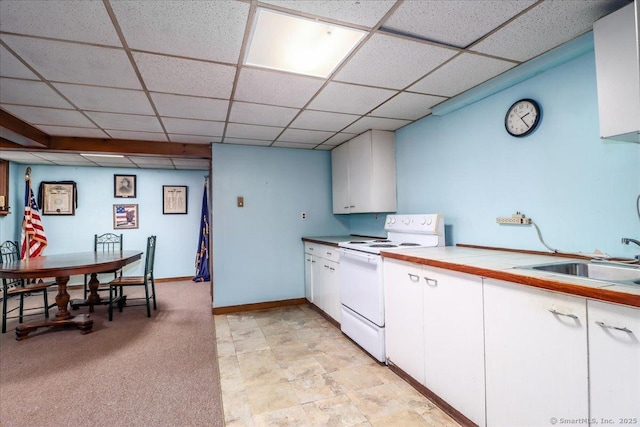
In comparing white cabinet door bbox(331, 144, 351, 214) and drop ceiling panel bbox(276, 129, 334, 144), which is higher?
drop ceiling panel bbox(276, 129, 334, 144)

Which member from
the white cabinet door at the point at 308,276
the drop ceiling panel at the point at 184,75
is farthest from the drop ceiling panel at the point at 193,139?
the white cabinet door at the point at 308,276

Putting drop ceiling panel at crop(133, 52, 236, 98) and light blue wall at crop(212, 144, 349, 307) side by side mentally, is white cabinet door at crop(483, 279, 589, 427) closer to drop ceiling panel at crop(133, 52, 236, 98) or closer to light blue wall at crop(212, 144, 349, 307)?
drop ceiling panel at crop(133, 52, 236, 98)

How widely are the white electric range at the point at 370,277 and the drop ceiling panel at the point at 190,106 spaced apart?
→ 1708 millimetres

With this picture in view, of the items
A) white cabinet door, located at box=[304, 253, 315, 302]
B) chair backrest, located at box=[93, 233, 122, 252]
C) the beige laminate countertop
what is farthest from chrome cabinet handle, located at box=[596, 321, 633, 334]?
chair backrest, located at box=[93, 233, 122, 252]

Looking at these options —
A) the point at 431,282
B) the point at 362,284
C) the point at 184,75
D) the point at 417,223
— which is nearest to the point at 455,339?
the point at 431,282

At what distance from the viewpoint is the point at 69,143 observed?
3629 millimetres

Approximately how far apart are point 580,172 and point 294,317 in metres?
3.07

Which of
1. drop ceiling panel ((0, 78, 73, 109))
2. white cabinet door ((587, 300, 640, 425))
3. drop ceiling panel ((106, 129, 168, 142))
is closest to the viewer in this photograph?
white cabinet door ((587, 300, 640, 425))

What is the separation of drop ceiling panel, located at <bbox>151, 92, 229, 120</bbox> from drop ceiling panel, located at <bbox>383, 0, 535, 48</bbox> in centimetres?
160

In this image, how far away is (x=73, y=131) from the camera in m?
3.41

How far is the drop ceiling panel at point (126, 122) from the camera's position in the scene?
2.90 m

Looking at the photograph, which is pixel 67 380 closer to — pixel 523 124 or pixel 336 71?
pixel 336 71

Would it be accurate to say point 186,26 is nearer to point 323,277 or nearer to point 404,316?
point 404,316

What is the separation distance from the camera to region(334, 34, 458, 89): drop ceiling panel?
175cm
